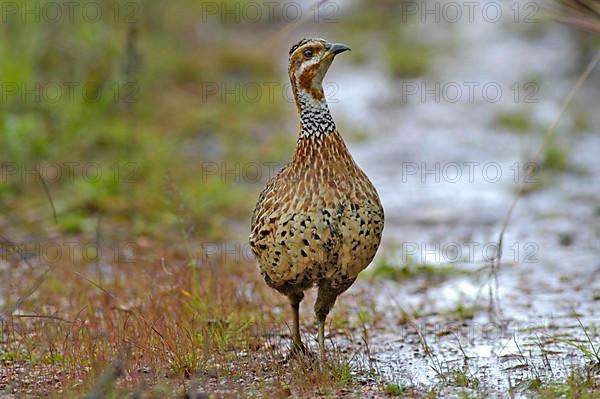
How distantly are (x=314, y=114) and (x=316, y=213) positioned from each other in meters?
0.57

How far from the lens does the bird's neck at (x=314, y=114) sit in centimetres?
479

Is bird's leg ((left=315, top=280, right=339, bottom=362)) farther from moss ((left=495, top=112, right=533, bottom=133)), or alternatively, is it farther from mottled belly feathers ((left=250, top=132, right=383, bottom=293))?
moss ((left=495, top=112, right=533, bottom=133))

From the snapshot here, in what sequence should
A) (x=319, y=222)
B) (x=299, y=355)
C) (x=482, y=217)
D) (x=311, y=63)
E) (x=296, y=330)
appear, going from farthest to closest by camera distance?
(x=482, y=217) < (x=296, y=330) < (x=311, y=63) < (x=299, y=355) < (x=319, y=222)

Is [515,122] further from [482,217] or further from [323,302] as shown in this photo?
[323,302]

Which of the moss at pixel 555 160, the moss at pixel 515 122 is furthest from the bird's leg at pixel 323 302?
the moss at pixel 515 122

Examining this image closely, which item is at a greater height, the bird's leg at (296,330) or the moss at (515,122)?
the moss at (515,122)

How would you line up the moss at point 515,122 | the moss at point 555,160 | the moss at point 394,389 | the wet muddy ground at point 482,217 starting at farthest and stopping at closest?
the moss at point 515,122
the moss at point 555,160
the wet muddy ground at point 482,217
the moss at point 394,389

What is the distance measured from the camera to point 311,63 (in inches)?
188

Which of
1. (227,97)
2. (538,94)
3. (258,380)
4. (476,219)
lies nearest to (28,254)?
(258,380)

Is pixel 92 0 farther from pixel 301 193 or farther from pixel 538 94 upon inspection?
pixel 301 193

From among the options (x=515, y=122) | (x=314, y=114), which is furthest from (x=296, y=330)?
(x=515, y=122)

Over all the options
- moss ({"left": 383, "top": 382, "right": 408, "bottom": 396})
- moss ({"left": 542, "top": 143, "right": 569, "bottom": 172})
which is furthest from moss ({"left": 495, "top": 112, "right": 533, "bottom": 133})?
moss ({"left": 383, "top": 382, "right": 408, "bottom": 396})

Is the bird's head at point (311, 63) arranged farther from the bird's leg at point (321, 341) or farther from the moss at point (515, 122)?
the moss at point (515, 122)

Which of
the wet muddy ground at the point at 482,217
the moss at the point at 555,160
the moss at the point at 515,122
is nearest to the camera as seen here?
the wet muddy ground at the point at 482,217
